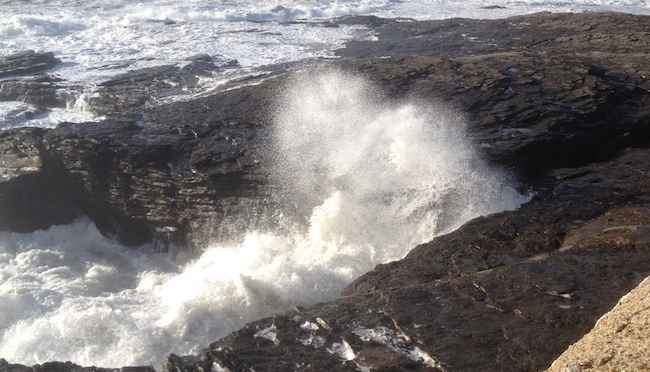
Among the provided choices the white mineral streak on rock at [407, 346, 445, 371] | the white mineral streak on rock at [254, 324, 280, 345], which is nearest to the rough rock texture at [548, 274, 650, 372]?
the white mineral streak on rock at [407, 346, 445, 371]

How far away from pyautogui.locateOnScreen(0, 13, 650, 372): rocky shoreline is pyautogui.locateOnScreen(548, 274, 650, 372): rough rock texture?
2.8 inches

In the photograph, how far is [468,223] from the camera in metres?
8.70

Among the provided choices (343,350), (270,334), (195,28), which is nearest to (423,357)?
(343,350)

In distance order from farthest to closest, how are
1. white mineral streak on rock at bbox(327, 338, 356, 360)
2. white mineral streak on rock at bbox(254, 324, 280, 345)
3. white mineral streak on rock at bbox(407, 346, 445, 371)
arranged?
1. white mineral streak on rock at bbox(254, 324, 280, 345)
2. white mineral streak on rock at bbox(327, 338, 356, 360)
3. white mineral streak on rock at bbox(407, 346, 445, 371)

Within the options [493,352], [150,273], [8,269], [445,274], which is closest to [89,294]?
[150,273]

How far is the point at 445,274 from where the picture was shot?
7637mm

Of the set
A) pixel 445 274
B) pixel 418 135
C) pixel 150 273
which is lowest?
pixel 150 273

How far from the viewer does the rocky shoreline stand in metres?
6.39

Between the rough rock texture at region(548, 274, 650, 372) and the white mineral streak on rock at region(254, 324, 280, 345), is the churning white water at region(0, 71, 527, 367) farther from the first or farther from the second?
the rough rock texture at region(548, 274, 650, 372)

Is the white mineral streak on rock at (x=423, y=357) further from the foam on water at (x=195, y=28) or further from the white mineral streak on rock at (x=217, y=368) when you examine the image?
the foam on water at (x=195, y=28)

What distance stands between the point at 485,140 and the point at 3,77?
1305 centimetres

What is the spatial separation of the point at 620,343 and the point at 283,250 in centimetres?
597

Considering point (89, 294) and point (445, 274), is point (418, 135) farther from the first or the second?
point (89, 294)

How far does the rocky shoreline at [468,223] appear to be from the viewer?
251 inches
